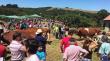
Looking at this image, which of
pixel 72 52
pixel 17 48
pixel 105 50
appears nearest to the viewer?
pixel 17 48

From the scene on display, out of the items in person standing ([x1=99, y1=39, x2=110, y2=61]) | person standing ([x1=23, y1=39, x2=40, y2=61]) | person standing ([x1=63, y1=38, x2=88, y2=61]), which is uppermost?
person standing ([x1=23, y1=39, x2=40, y2=61])

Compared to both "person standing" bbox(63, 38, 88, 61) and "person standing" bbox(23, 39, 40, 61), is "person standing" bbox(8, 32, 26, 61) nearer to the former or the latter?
"person standing" bbox(63, 38, 88, 61)

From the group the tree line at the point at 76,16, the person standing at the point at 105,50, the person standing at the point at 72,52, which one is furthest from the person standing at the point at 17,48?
the tree line at the point at 76,16

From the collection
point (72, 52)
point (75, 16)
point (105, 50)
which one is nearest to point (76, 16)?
point (75, 16)

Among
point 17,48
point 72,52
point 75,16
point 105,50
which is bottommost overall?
point 75,16

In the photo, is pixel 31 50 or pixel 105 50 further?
pixel 105 50

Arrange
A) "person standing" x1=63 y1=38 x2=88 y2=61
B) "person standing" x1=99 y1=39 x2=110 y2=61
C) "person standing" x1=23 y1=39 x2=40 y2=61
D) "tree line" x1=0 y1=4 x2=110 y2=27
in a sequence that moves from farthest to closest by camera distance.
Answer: "tree line" x1=0 y1=4 x2=110 y2=27
"person standing" x1=99 y1=39 x2=110 y2=61
"person standing" x1=63 y1=38 x2=88 y2=61
"person standing" x1=23 y1=39 x2=40 y2=61

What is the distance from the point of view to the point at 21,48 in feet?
28.9

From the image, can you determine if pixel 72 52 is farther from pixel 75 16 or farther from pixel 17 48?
pixel 75 16

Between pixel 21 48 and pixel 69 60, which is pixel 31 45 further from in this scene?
pixel 69 60

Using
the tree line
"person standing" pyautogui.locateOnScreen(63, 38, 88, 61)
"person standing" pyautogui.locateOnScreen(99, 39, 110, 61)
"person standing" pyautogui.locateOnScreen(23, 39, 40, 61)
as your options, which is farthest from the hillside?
"person standing" pyautogui.locateOnScreen(23, 39, 40, 61)

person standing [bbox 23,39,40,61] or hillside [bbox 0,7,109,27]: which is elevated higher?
person standing [bbox 23,39,40,61]

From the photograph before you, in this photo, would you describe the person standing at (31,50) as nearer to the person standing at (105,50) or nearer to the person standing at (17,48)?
the person standing at (17,48)

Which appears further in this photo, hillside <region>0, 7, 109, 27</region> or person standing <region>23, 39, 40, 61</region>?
hillside <region>0, 7, 109, 27</region>
